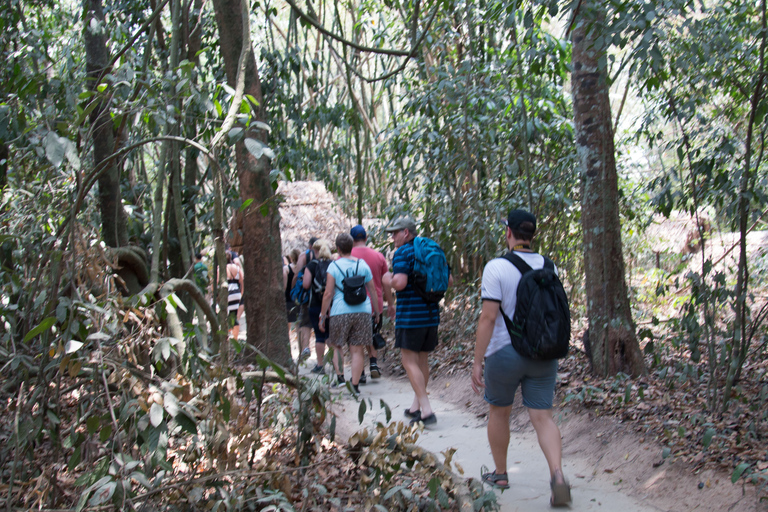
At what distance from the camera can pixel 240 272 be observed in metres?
10.5

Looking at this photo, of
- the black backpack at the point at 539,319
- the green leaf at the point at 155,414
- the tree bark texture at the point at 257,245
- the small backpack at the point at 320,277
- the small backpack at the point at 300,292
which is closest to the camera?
the green leaf at the point at 155,414

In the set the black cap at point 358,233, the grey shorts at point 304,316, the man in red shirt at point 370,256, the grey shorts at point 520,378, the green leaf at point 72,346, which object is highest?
the black cap at point 358,233

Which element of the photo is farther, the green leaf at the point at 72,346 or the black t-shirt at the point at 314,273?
the black t-shirt at the point at 314,273

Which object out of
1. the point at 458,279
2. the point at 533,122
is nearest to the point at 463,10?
the point at 533,122

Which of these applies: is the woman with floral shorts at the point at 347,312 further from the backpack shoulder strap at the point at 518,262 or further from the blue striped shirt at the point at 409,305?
the backpack shoulder strap at the point at 518,262

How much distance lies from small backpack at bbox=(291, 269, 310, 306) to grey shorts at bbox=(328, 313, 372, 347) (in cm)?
174

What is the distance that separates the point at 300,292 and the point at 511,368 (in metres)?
5.51

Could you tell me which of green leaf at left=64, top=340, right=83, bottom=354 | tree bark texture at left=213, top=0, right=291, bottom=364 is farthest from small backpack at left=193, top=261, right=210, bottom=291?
green leaf at left=64, top=340, right=83, bottom=354

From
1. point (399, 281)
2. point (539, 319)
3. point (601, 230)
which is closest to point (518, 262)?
point (539, 319)

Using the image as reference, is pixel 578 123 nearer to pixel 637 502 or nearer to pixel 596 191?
pixel 596 191

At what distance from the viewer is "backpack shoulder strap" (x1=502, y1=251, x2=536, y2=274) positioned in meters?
4.02

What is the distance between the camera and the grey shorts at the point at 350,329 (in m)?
7.12

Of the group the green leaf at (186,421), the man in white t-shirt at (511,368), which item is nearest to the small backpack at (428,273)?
the man in white t-shirt at (511,368)

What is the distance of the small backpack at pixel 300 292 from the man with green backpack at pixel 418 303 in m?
3.06
